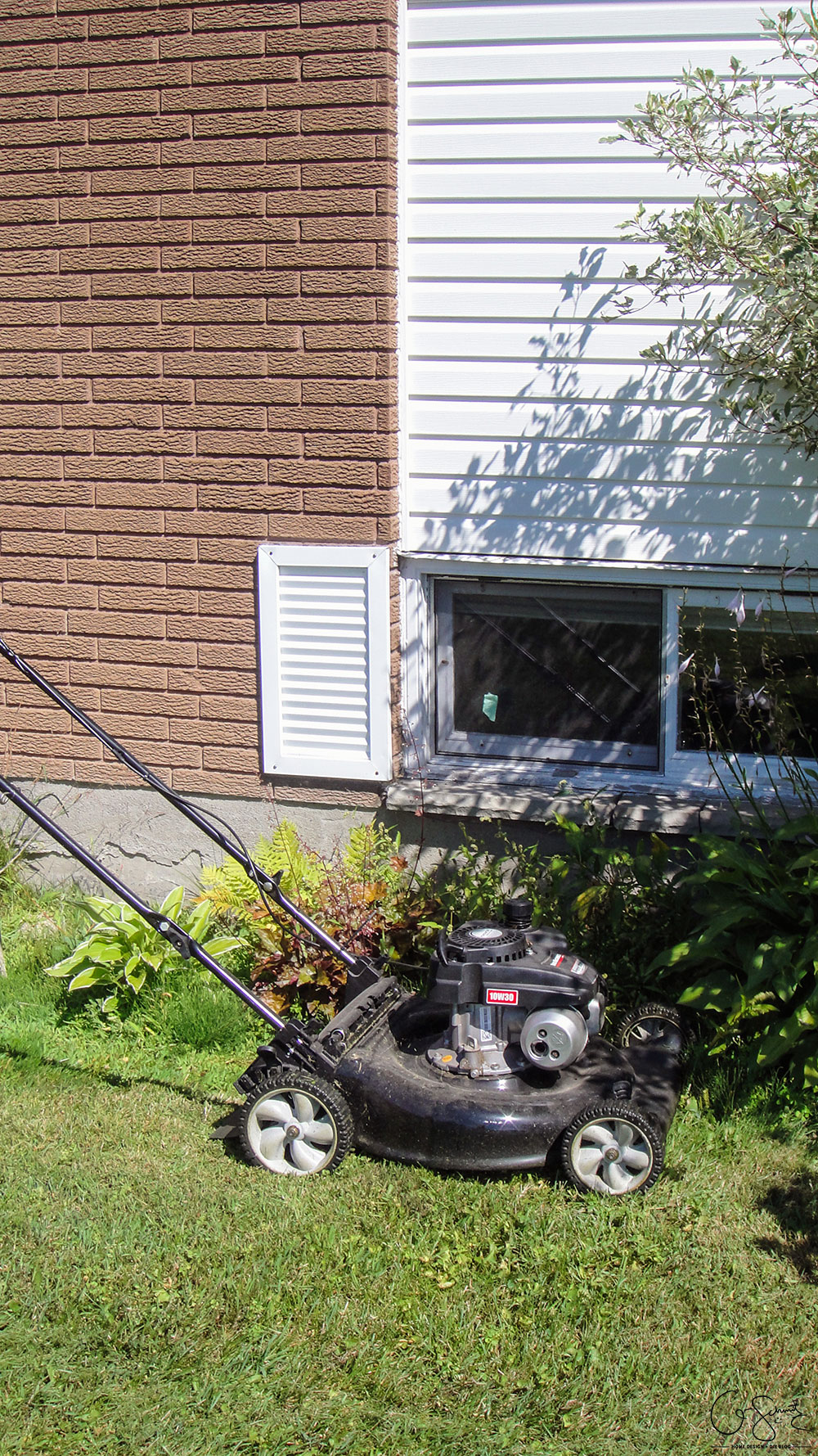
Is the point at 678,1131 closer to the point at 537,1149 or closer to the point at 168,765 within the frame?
the point at 537,1149

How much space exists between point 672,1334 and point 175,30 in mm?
5160

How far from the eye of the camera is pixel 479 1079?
4430mm

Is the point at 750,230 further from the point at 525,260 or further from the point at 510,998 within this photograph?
the point at 510,998

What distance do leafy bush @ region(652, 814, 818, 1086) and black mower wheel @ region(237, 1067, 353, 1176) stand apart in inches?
47.8

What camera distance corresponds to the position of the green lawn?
3.50m

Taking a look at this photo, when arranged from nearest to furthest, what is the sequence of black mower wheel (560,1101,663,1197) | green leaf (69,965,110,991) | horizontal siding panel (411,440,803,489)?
black mower wheel (560,1101,663,1197)
horizontal siding panel (411,440,803,489)
green leaf (69,965,110,991)

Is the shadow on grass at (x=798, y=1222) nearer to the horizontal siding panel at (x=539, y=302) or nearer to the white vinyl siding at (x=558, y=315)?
the white vinyl siding at (x=558, y=315)

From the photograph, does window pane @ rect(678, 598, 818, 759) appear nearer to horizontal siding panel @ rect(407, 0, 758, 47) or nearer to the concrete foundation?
the concrete foundation

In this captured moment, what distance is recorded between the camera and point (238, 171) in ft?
19.0

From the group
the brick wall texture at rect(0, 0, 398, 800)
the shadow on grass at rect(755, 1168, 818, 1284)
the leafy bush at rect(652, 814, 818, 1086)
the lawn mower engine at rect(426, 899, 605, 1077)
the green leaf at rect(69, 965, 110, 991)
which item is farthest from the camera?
the brick wall texture at rect(0, 0, 398, 800)

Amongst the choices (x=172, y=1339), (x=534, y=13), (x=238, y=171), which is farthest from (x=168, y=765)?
(x=534, y=13)

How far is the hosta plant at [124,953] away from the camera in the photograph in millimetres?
5449

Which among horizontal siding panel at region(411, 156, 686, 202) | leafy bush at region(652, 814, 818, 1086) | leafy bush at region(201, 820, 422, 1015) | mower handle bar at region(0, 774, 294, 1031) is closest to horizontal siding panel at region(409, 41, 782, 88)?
horizontal siding panel at region(411, 156, 686, 202)

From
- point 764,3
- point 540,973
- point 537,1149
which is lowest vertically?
point 537,1149
